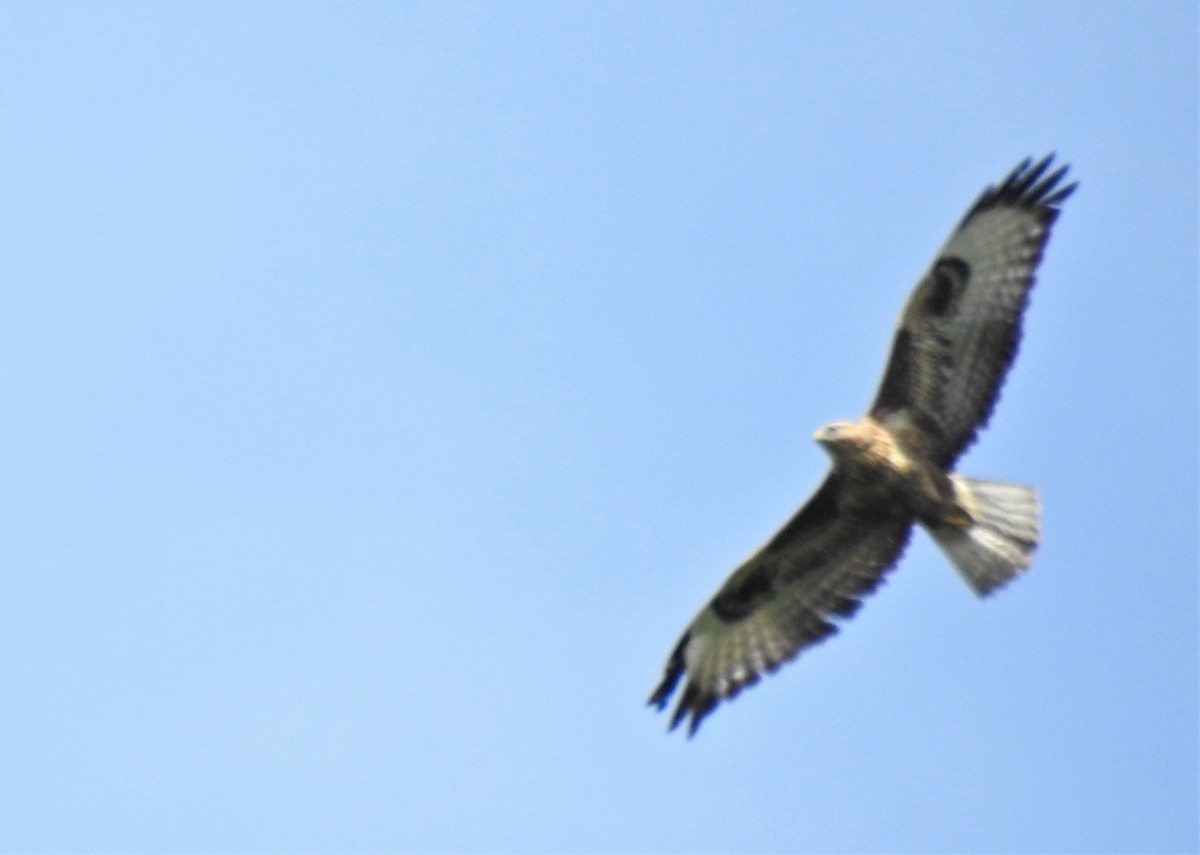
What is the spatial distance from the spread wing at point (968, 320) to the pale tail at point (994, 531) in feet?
0.96

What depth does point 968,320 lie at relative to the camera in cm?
1409

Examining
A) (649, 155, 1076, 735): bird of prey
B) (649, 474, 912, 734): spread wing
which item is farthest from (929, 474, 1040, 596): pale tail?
(649, 474, 912, 734): spread wing

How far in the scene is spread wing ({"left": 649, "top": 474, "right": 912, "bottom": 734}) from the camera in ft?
48.0

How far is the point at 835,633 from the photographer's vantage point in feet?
48.6

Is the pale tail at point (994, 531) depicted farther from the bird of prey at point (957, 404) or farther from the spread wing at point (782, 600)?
the spread wing at point (782, 600)

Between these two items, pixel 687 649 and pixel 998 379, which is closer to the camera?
pixel 998 379

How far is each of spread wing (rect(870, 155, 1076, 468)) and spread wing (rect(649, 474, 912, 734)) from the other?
66cm

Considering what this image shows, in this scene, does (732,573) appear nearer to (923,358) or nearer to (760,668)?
(760,668)

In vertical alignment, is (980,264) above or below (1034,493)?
above

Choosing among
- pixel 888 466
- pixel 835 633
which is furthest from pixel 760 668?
pixel 888 466

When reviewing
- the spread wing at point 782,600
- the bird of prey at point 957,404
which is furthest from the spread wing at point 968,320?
the spread wing at point 782,600

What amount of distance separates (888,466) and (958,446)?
1.57 feet

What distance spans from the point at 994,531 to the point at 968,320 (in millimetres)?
1267

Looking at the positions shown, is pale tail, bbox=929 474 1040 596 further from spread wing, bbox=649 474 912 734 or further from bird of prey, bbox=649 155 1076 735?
spread wing, bbox=649 474 912 734
